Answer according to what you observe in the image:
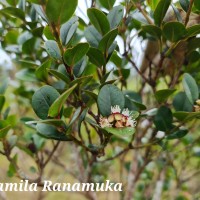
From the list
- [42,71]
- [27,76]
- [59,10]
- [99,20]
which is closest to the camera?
[59,10]

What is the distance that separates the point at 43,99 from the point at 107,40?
171mm

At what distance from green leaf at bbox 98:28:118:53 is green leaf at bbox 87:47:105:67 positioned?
0.4 inches

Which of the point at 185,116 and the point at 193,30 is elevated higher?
the point at 193,30

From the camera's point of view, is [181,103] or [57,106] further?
[181,103]

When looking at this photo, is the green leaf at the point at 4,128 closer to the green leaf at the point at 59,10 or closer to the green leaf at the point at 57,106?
the green leaf at the point at 57,106

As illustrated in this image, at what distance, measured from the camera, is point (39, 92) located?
2.28ft

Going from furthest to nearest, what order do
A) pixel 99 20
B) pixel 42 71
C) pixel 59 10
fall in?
pixel 42 71, pixel 99 20, pixel 59 10

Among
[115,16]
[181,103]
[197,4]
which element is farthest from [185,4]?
[181,103]

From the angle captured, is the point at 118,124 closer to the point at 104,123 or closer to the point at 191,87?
the point at 104,123

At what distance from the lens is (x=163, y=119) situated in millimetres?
863

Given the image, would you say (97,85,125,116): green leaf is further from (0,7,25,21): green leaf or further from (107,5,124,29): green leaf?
(0,7,25,21): green leaf

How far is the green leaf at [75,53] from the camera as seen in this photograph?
0.67m

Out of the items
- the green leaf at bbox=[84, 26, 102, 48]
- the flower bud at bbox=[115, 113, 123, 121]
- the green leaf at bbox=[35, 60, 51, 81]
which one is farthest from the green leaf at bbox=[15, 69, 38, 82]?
the flower bud at bbox=[115, 113, 123, 121]

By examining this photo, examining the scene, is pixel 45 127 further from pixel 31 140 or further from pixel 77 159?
pixel 77 159
